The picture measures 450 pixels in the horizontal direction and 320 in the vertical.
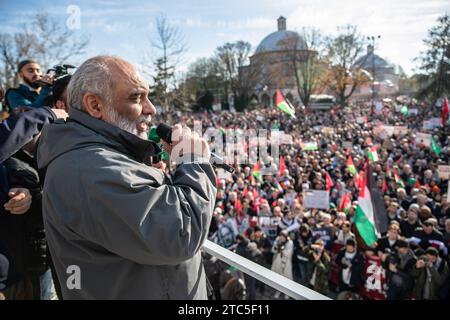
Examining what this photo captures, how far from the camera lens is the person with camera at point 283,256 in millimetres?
6945

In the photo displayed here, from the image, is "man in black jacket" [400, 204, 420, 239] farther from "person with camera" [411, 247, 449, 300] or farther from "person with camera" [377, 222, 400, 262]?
"person with camera" [411, 247, 449, 300]

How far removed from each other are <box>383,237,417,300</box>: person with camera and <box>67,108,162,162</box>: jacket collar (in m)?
5.16

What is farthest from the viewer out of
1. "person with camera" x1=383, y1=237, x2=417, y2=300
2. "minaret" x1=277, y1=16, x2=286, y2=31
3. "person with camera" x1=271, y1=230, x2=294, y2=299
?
"minaret" x1=277, y1=16, x2=286, y2=31

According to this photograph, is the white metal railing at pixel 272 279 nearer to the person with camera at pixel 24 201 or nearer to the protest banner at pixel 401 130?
the person with camera at pixel 24 201

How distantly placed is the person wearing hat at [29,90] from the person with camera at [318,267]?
517 centimetres

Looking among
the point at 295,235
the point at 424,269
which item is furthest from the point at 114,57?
the point at 295,235

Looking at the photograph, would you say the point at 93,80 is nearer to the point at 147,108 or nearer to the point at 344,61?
the point at 147,108

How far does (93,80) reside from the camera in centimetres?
137

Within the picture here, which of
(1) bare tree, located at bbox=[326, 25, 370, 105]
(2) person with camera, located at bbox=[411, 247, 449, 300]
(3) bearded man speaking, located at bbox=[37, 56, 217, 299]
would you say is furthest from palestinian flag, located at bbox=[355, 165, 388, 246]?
(1) bare tree, located at bbox=[326, 25, 370, 105]

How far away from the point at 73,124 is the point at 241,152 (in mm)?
11174

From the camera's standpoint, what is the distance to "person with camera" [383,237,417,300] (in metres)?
5.47

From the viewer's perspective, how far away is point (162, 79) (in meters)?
18.3

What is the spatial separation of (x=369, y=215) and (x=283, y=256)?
169 centimetres
